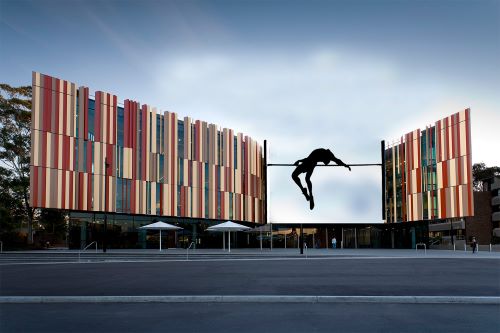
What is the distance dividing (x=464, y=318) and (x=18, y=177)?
46730 mm

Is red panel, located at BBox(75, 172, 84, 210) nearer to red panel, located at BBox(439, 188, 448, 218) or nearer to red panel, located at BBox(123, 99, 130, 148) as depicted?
red panel, located at BBox(123, 99, 130, 148)

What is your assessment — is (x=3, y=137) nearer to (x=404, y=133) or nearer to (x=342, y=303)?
(x=404, y=133)

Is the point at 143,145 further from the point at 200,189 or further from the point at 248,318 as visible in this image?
the point at 248,318

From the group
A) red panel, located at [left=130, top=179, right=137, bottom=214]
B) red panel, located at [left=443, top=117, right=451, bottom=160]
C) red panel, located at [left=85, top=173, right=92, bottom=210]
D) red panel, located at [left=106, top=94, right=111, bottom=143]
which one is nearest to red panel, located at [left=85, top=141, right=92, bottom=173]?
red panel, located at [left=85, top=173, right=92, bottom=210]

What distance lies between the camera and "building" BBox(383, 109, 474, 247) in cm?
4903

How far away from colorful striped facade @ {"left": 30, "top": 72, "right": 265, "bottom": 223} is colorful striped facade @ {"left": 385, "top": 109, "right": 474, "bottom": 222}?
15846 millimetres

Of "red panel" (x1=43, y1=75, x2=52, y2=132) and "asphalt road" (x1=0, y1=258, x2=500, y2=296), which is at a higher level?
"red panel" (x1=43, y1=75, x2=52, y2=132)

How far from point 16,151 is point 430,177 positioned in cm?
4046

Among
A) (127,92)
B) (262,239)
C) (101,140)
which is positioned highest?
(127,92)

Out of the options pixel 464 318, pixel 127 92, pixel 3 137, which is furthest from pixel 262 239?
pixel 464 318

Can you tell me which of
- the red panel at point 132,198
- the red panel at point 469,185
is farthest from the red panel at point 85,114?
the red panel at point 469,185

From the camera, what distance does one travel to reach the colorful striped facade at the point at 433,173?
161 feet

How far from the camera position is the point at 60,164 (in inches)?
1681

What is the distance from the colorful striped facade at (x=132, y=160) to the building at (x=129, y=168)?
0.08 metres
